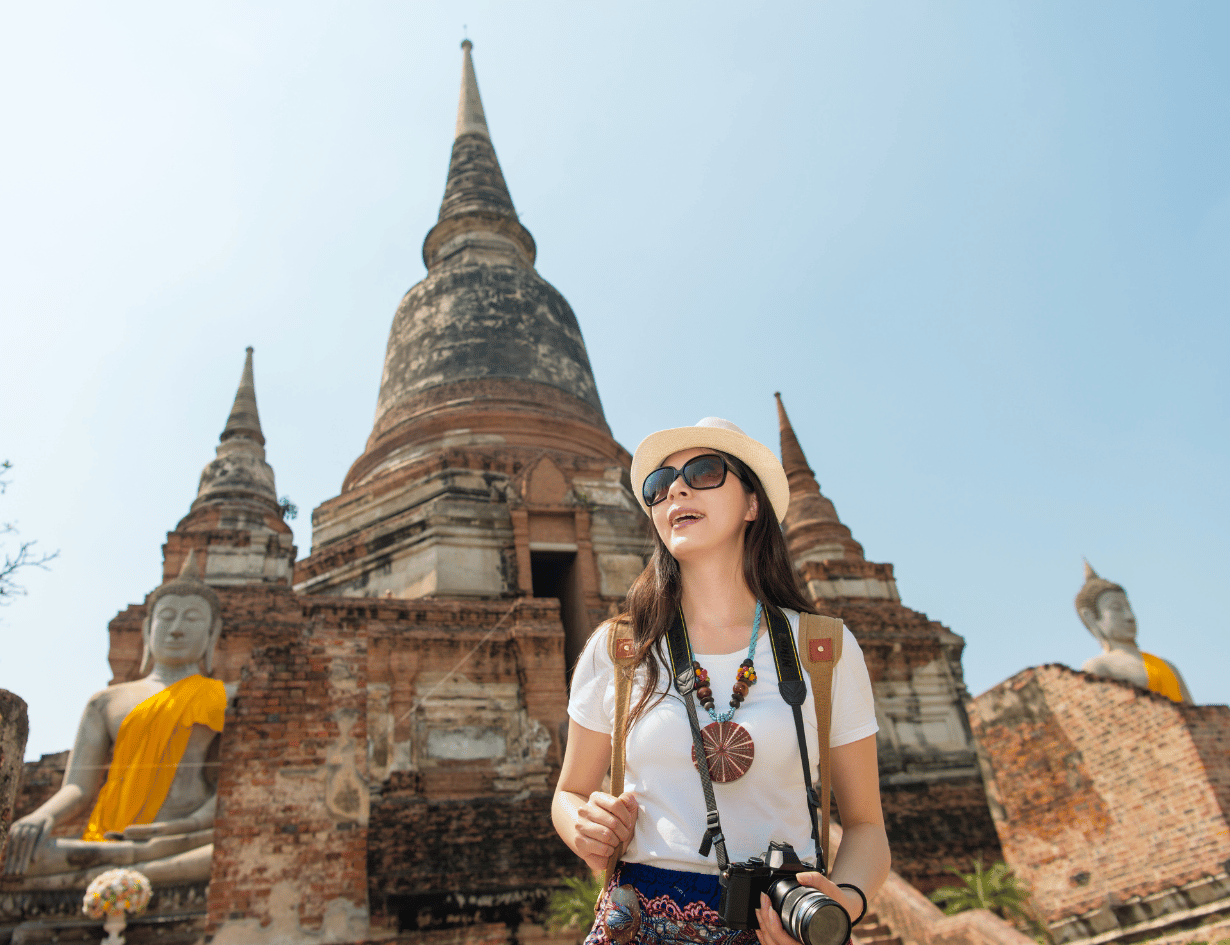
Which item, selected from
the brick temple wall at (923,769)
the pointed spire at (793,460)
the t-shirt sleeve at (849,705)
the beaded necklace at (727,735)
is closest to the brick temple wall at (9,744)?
the beaded necklace at (727,735)

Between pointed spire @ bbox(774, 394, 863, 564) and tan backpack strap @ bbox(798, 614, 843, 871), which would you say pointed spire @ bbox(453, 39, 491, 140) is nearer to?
pointed spire @ bbox(774, 394, 863, 564)

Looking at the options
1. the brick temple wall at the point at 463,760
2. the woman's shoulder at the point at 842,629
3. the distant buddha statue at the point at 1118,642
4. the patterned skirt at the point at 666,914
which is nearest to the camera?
the patterned skirt at the point at 666,914

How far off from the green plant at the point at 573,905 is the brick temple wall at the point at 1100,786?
5.25 meters

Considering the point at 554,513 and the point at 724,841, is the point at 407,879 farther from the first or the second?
the point at 724,841

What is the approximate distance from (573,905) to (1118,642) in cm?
772

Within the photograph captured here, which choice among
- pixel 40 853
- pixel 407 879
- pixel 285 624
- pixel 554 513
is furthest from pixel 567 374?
pixel 40 853

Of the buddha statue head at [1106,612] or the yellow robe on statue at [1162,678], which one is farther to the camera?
the buddha statue head at [1106,612]

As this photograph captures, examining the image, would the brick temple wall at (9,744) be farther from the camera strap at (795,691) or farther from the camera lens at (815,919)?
the camera lens at (815,919)

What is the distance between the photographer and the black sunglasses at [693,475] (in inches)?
103

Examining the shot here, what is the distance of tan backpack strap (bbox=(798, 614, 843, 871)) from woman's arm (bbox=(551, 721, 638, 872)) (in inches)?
19.1

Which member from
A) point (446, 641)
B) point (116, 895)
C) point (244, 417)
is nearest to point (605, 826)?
point (116, 895)

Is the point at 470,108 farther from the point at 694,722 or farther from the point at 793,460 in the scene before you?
the point at 694,722

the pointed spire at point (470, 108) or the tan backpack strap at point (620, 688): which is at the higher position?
the pointed spire at point (470, 108)

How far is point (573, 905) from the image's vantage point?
7.55 m
